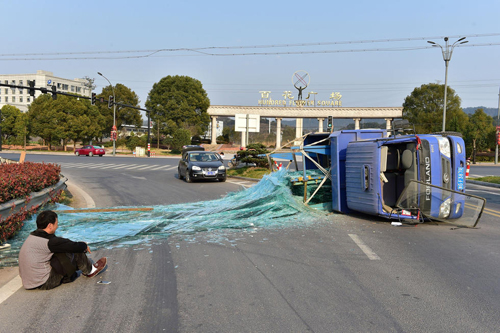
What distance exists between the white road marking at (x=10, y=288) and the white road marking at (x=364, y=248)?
4.82 metres

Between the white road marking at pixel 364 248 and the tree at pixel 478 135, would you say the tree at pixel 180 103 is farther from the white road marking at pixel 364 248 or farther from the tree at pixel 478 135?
the white road marking at pixel 364 248

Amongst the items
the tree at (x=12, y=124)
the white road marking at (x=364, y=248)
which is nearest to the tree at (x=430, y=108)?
the white road marking at (x=364, y=248)

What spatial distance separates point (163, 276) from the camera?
5426 millimetres

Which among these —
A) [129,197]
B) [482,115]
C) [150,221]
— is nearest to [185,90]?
[482,115]

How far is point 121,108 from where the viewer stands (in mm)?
75062

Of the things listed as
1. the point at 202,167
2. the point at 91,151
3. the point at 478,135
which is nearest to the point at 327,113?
the point at 478,135

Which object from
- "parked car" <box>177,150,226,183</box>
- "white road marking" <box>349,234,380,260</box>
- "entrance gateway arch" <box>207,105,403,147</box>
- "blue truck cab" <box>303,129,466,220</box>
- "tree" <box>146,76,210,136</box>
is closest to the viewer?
"white road marking" <box>349,234,380,260</box>

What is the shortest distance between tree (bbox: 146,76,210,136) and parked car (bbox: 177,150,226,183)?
1930 inches

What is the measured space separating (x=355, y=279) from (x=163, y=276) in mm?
2459

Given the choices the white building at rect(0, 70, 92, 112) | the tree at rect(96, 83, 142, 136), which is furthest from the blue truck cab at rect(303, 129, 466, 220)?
the white building at rect(0, 70, 92, 112)

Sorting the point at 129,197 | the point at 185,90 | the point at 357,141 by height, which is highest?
the point at 185,90

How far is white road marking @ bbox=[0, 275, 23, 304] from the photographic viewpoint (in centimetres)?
470

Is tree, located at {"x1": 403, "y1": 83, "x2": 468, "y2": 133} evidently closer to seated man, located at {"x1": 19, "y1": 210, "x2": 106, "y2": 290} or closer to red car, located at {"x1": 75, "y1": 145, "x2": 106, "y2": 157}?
red car, located at {"x1": 75, "y1": 145, "x2": 106, "y2": 157}

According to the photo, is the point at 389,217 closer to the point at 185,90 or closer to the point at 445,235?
the point at 445,235
